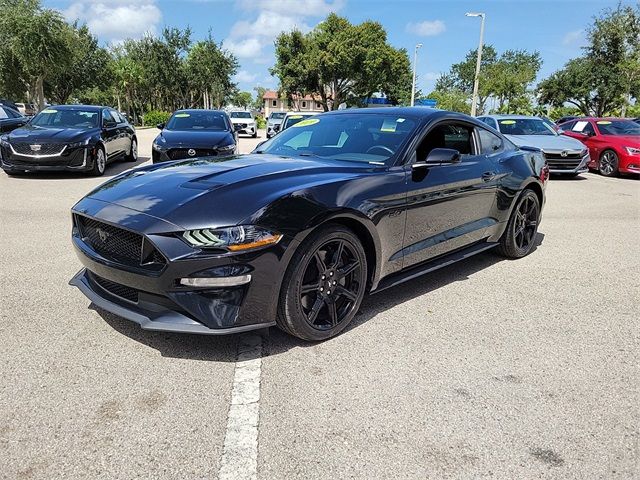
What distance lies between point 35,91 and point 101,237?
40550 millimetres

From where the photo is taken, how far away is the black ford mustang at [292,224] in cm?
287

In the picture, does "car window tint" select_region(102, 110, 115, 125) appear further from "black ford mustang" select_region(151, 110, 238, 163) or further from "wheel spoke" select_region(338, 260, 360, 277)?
"wheel spoke" select_region(338, 260, 360, 277)

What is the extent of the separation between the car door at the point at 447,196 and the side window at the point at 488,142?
102 millimetres

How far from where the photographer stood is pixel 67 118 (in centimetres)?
1128

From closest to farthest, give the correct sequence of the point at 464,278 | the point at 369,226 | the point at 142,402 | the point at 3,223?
the point at 142,402, the point at 369,226, the point at 464,278, the point at 3,223

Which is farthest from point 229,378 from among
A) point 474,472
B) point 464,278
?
point 464,278

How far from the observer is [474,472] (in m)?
2.21

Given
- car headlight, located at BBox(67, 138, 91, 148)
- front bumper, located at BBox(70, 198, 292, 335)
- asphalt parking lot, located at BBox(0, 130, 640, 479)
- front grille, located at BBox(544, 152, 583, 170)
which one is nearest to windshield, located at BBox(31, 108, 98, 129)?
car headlight, located at BBox(67, 138, 91, 148)

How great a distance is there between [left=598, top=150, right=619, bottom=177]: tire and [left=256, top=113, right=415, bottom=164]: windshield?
40.1 feet

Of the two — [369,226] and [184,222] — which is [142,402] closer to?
[184,222]

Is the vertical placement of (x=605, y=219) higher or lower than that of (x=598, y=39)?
lower

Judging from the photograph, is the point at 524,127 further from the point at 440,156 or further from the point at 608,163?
the point at 440,156

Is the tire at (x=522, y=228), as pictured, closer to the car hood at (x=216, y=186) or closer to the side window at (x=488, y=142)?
the side window at (x=488, y=142)

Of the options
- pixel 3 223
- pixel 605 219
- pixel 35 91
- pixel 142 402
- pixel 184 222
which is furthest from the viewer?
pixel 35 91
